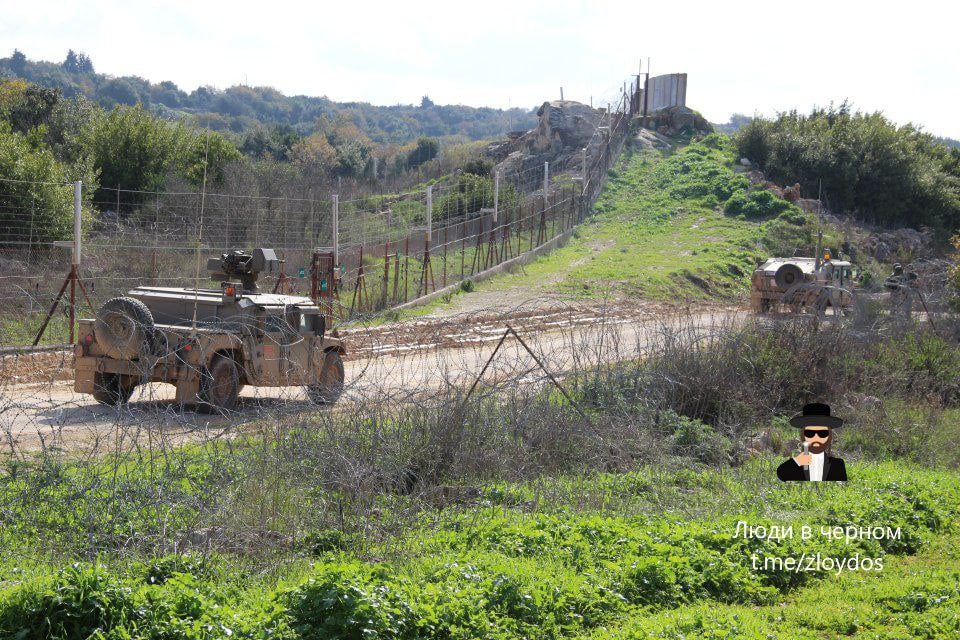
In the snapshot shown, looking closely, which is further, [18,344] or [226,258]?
[18,344]

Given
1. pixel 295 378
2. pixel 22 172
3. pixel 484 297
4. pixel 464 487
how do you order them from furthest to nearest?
pixel 484 297 < pixel 22 172 < pixel 295 378 < pixel 464 487

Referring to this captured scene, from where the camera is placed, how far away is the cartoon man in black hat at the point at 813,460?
9633 millimetres

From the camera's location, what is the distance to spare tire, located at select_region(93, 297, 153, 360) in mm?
12969

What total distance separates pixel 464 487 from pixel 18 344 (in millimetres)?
10843

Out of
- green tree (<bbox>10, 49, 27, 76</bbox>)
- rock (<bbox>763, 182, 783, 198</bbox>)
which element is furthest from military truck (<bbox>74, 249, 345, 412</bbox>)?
green tree (<bbox>10, 49, 27, 76</bbox>)

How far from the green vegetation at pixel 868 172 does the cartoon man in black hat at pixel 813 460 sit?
42.0 metres

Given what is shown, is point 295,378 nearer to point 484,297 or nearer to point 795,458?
point 795,458

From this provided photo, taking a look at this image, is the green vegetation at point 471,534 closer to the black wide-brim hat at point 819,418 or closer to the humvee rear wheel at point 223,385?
the black wide-brim hat at point 819,418

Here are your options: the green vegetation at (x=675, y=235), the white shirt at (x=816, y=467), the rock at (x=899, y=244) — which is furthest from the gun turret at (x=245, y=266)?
the rock at (x=899, y=244)

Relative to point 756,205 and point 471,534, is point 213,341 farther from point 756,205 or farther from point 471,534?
point 756,205

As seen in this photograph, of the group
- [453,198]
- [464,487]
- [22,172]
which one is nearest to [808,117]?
[453,198]

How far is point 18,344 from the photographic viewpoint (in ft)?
55.0

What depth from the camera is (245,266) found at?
14.7 m

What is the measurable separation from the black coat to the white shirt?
1.5 inches
